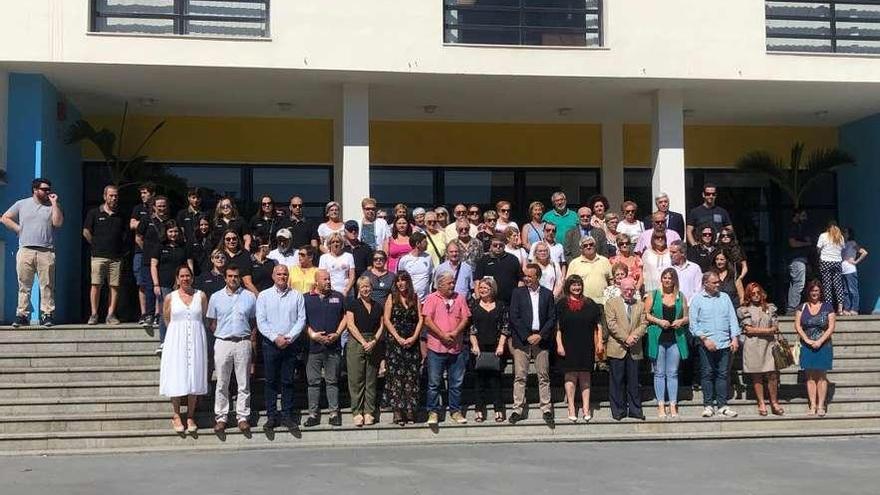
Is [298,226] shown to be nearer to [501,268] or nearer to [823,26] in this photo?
[501,268]

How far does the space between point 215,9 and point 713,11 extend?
6.91 m

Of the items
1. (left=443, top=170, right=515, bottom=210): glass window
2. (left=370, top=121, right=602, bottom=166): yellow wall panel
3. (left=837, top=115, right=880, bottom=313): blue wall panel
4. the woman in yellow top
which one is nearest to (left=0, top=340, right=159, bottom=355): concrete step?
the woman in yellow top

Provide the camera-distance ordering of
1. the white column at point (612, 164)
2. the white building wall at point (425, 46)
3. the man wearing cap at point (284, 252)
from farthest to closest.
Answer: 1. the white column at point (612, 164)
2. the white building wall at point (425, 46)
3. the man wearing cap at point (284, 252)

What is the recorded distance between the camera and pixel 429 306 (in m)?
11.1

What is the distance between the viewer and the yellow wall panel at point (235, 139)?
16.5 meters

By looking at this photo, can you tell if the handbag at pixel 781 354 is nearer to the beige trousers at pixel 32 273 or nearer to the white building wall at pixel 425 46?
the white building wall at pixel 425 46

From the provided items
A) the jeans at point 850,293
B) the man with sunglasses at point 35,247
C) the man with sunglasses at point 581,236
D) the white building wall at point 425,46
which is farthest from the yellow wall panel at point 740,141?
the man with sunglasses at point 35,247

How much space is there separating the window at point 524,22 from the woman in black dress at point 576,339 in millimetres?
4327

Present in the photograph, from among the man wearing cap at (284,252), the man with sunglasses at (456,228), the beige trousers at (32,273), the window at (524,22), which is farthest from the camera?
the window at (524,22)

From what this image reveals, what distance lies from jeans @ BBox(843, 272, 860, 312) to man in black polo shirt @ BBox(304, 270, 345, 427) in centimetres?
846

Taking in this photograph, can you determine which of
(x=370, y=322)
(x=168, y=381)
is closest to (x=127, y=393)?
(x=168, y=381)

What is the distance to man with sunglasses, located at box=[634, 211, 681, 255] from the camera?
40.9ft

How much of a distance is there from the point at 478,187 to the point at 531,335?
6.76 m

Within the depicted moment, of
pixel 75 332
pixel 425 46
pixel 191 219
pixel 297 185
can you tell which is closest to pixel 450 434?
pixel 191 219
